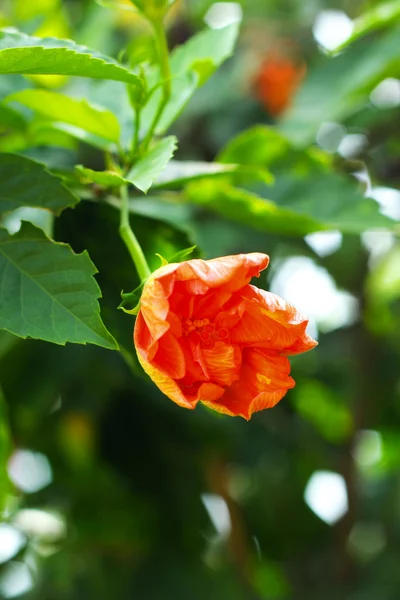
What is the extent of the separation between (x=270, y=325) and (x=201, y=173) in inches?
9.0

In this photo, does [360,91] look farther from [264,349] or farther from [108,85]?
[264,349]

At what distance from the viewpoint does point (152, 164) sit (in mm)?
678

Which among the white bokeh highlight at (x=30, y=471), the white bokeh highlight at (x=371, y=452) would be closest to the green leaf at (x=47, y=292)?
the white bokeh highlight at (x=30, y=471)

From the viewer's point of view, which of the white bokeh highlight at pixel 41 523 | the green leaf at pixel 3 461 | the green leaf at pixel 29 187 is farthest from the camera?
the white bokeh highlight at pixel 41 523

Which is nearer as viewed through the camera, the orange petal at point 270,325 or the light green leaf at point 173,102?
the orange petal at point 270,325

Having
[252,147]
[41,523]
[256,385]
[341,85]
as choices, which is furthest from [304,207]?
[41,523]

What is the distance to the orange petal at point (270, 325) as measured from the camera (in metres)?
0.62

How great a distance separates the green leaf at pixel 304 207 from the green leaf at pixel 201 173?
24 millimetres

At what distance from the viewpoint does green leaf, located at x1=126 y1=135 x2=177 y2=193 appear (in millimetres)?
636

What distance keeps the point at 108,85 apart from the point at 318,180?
332 mm

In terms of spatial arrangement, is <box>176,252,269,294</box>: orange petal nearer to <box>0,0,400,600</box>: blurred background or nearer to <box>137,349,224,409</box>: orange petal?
<box>137,349,224,409</box>: orange petal

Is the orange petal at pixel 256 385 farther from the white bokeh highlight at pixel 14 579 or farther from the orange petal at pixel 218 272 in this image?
the white bokeh highlight at pixel 14 579

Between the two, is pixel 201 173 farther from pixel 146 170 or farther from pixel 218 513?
pixel 218 513

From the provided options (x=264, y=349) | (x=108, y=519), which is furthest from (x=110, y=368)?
(x=264, y=349)
